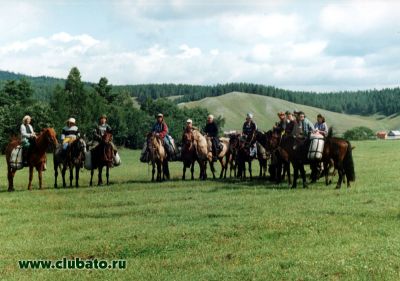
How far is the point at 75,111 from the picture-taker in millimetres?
84438

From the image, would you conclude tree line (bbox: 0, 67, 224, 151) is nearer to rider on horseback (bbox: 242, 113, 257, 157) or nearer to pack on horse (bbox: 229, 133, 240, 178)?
pack on horse (bbox: 229, 133, 240, 178)

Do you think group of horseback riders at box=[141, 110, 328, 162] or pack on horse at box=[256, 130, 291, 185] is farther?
group of horseback riders at box=[141, 110, 328, 162]

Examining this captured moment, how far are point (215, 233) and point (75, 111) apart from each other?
74659mm

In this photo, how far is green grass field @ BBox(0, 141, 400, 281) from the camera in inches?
389

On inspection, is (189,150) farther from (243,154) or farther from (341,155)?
(341,155)

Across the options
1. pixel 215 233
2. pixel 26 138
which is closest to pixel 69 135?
pixel 26 138

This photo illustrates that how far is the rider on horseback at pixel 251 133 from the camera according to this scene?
2506cm

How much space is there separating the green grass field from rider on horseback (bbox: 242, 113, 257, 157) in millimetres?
4830

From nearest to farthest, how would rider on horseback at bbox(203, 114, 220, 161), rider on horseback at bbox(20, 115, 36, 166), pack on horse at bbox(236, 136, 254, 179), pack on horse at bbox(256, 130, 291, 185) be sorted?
1. pack on horse at bbox(256, 130, 291, 185)
2. rider on horseback at bbox(20, 115, 36, 166)
3. pack on horse at bbox(236, 136, 254, 179)
4. rider on horseback at bbox(203, 114, 220, 161)

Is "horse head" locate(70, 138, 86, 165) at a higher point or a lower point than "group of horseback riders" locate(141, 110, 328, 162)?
lower

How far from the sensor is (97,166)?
2464 centimetres

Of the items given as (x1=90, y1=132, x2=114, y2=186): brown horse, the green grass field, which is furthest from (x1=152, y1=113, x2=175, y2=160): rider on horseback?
the green grass field

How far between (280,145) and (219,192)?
3868mm

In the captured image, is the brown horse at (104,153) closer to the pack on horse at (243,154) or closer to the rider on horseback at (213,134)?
the rider on horseback at (213,134)
